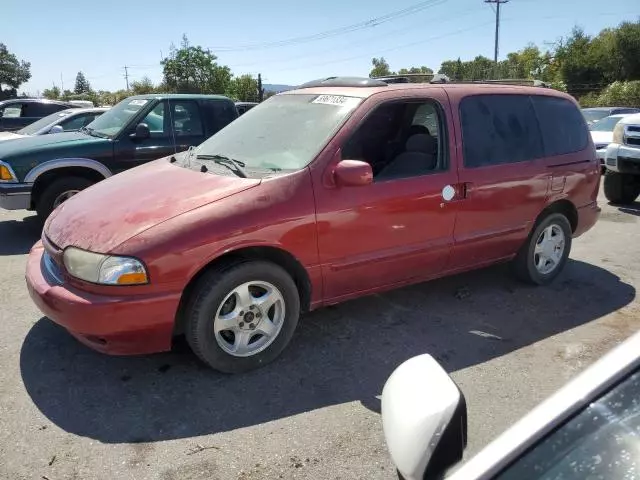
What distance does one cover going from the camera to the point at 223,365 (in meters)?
3.24

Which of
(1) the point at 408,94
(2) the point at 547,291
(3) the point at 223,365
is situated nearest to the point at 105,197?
(3) the point at 223,365

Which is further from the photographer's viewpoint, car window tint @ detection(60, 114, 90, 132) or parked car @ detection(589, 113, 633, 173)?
parked car @ detection(589, 113, 633, 173)

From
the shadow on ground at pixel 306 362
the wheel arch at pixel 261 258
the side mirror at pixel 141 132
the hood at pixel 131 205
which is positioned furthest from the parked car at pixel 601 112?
the hood at pixel 131 205

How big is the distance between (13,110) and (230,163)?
450 inches

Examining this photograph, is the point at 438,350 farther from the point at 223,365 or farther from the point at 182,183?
the point at 182,183

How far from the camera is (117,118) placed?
23.3ft

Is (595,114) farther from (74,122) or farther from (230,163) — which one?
(230,163)

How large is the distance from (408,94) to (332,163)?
0.94 metres

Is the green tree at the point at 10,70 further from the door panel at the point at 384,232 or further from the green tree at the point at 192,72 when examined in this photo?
the door panel at the point at 384,232

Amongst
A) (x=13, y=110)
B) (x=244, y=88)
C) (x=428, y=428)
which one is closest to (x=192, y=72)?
(x=244, y=88)

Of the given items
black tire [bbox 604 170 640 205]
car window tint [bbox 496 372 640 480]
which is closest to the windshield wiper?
car window tint [bbox 496 372 640 480]

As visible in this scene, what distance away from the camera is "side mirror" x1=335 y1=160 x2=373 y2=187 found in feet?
11.0

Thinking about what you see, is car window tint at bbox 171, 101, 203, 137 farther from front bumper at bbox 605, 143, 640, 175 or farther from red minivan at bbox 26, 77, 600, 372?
front bumper at bbox 605, 143, 640, 175

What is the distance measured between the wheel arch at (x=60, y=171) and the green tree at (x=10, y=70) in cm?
6864
